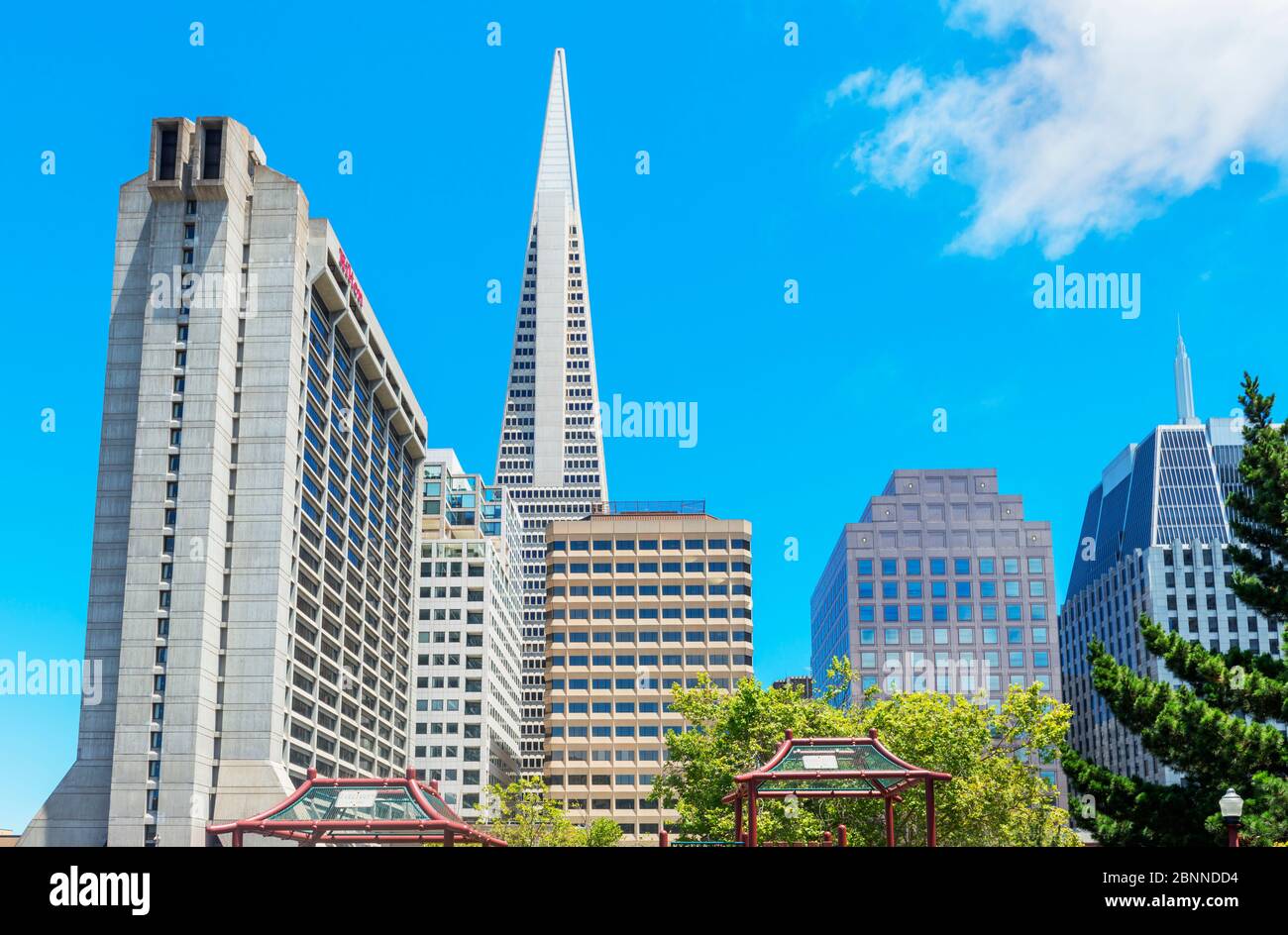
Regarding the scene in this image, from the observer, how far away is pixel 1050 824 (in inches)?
2968

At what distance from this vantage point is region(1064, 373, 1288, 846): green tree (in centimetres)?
3791

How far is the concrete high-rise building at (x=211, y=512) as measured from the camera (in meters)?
105

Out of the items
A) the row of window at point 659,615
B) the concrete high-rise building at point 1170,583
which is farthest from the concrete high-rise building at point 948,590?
the row of window at point 659,615

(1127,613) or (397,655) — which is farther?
(1127,613)

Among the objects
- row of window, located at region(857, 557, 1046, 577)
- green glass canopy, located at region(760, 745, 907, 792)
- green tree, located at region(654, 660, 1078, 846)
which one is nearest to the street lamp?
green glass canopy, located at region(760, 745, 907, 792)

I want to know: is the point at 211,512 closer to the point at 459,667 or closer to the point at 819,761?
the point at 459,667

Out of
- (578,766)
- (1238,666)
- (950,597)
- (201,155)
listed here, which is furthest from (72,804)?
(950,597)

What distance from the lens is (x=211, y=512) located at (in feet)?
358

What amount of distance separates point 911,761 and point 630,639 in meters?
97.7

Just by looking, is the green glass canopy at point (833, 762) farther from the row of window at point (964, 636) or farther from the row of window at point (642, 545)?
the row of window at point (964, 636)

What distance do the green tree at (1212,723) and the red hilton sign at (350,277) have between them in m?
102

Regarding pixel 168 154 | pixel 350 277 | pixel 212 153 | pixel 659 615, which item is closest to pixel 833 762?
pixel 212 153
